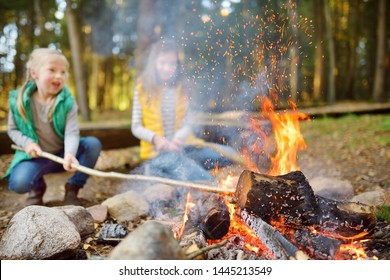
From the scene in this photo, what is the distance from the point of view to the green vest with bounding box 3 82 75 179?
127 inches

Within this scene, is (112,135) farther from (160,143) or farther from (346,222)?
(346,222)

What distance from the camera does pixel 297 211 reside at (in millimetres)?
2271

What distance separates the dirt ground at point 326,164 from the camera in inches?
149

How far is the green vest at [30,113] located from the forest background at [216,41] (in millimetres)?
485

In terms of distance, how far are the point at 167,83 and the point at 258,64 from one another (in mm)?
1100

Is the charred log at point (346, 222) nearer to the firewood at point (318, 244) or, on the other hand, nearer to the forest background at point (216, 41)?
the firewood at point (318, 244)

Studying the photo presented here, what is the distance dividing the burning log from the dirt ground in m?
1.42

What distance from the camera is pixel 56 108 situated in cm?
330

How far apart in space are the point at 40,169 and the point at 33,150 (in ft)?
0.76

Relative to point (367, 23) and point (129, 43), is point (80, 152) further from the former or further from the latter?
point (367, 23)

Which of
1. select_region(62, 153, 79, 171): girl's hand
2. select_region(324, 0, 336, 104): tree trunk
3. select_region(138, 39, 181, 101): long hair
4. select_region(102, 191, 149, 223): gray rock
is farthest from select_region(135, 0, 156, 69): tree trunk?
select_region(324, 0, 336, 104): tree trunk

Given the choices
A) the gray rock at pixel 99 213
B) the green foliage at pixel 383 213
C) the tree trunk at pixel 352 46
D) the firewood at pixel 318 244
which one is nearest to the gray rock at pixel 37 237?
the gray rock at pixel 99 213

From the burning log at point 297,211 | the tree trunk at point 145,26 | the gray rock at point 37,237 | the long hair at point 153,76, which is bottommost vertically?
the gray rock at point 37,237
